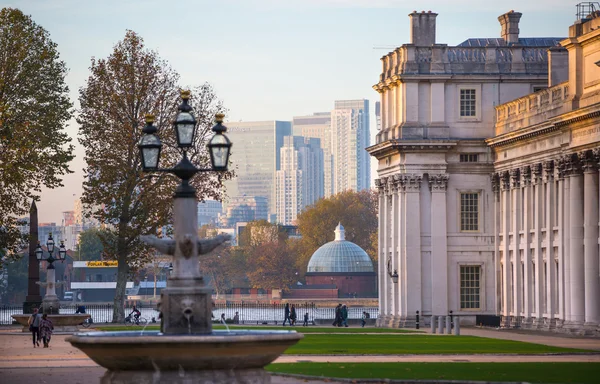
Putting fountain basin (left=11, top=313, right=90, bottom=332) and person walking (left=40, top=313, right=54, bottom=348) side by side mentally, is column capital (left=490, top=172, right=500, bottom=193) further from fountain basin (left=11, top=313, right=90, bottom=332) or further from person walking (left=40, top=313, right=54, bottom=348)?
person walking (left=40, top=313, right=54, bottom=348)

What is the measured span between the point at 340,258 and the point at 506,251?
113580mm

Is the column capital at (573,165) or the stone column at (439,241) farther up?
the column capital at (573,165)

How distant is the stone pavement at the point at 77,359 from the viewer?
3447cm

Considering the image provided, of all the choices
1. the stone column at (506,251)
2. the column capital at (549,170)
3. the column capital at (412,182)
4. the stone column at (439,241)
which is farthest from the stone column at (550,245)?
the column capital at (412,182)

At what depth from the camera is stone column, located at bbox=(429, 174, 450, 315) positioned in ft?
260

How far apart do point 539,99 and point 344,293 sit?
125 metres

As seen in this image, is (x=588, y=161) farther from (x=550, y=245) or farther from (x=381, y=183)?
(x=381, y=183)

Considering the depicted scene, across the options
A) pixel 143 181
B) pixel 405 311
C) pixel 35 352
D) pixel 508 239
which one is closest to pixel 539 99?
pixel 508 239

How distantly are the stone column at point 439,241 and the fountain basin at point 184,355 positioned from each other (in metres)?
Result: 54.8

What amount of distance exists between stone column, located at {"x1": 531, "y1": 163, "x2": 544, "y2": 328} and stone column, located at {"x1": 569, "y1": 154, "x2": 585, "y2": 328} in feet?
20.4

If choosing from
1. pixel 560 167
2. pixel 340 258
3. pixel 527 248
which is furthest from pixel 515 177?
pixel 340 258

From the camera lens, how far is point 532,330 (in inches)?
2766

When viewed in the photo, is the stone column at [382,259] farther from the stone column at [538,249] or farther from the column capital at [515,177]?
the stone column at [538,249]

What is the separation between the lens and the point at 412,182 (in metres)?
79.8
